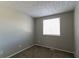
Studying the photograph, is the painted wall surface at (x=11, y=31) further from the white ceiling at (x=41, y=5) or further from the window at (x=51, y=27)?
the window at (x=51, y=27)

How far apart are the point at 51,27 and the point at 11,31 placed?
2.46m

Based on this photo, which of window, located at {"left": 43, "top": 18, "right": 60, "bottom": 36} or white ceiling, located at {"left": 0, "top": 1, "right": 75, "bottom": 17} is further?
window, located at {"left": 43, "top": 18, "right": 60, "bottom": 36}

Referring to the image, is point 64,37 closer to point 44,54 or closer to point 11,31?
point 44,54

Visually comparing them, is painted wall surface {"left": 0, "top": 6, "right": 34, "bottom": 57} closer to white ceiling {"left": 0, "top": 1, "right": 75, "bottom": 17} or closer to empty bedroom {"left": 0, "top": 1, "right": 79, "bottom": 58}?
empty bedroom {"left": 0, "top": 1, "right": 79, "bottom": 58}

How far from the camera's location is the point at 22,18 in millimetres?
3465

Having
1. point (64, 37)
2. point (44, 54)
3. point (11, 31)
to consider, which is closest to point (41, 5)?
point (11, 31)

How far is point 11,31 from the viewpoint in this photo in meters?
2.76

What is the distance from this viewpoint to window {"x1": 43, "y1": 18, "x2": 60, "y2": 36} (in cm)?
367

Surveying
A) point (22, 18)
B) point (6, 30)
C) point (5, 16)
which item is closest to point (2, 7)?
point (5, 16)

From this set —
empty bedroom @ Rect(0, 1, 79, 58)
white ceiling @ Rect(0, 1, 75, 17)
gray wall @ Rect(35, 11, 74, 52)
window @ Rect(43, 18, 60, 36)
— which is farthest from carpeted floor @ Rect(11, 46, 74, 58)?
white ceiling @ Rect(0, 1, 75, 17)

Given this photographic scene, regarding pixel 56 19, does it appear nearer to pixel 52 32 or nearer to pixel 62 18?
pixel 62 18

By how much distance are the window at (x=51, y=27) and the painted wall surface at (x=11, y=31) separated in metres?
1.59

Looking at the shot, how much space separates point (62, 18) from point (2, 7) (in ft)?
10.1

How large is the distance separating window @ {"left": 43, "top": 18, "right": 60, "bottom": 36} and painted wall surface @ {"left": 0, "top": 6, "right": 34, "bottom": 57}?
62.6 inches
